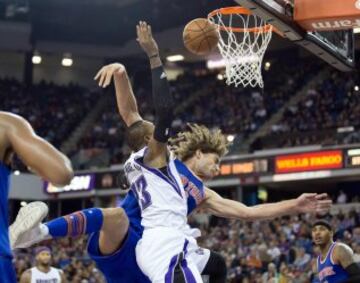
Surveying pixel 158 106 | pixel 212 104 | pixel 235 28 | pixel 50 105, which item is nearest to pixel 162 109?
pixel 158 106

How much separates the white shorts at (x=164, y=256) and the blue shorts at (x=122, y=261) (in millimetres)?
51

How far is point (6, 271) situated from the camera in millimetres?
2734

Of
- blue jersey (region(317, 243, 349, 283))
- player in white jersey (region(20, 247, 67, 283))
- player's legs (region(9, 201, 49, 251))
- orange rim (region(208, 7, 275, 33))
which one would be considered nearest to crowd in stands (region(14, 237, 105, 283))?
player in white jersey (region(20, 247, 67, 283))

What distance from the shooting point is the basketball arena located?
4.38 metres

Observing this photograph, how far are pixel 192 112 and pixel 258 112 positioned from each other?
3.22m

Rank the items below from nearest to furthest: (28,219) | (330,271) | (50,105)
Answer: (28,219), (330,271), (50,105)

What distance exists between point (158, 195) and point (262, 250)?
1144cm

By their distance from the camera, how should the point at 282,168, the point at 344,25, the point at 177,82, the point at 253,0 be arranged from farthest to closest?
the point at 177,82 < the point at 282,168 < the point at 344,25 < the point at 253,0

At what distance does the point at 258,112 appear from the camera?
80.6ft

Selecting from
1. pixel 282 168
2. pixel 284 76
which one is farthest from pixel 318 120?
pixel 284 76

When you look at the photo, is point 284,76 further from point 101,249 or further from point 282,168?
point 101,249

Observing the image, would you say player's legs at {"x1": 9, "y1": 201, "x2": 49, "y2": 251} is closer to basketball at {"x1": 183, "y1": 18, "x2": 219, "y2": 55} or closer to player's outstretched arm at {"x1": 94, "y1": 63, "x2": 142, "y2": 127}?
player's outstretched arm at {"x1": 94, "y1": 63, "x2": 142, "y2": 127}

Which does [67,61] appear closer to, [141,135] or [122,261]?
[141,135]

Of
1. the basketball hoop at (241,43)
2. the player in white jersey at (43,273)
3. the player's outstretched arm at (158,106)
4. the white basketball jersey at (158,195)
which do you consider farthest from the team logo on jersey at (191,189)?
the player in white jersey at (43,273)
